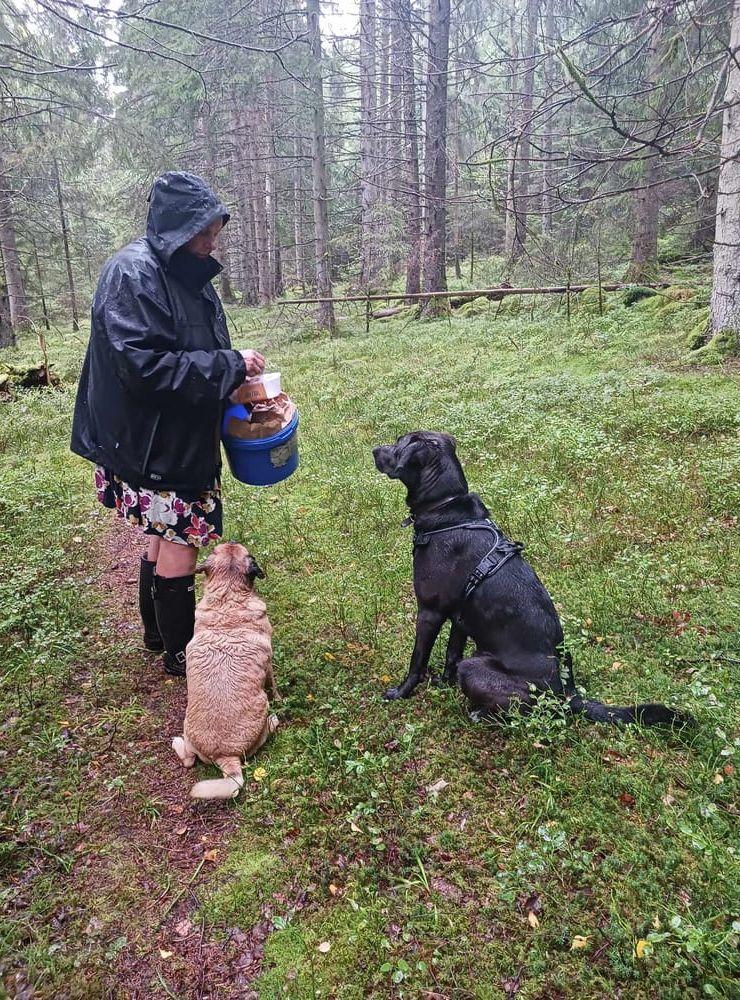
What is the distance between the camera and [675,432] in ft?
19.8

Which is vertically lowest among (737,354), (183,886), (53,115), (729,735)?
(183,886)

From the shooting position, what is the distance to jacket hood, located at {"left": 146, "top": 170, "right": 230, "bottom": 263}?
284 centimetres

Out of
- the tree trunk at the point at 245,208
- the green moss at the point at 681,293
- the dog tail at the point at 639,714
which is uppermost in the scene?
the tree trunk at the point at 245,208

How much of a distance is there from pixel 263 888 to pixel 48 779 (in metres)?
1.27

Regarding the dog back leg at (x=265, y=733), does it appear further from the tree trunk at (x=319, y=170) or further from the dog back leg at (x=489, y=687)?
the tree trunk at (x=319, y=170)

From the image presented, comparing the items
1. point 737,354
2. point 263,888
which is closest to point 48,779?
point 263,888

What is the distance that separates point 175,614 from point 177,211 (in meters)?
2.18

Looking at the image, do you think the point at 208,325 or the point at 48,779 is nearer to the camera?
the point at 48,779

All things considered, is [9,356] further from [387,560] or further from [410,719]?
[410,719]

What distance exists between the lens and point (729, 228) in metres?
7.55

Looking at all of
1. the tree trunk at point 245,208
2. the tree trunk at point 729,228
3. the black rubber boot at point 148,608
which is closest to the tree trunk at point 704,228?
the tree trunk at point 729,228

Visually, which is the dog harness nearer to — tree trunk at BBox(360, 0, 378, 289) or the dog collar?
the dog collar

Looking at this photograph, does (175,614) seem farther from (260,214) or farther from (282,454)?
(260,214)

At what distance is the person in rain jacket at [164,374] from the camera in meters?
2.74
